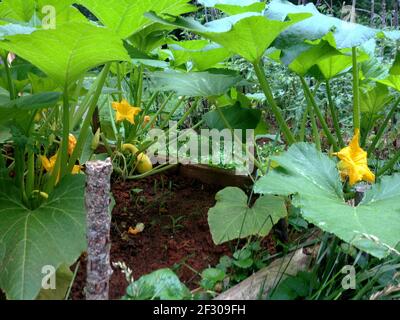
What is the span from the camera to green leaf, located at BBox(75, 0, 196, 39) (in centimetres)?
95

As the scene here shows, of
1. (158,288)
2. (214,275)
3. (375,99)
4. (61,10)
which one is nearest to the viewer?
(158,288)

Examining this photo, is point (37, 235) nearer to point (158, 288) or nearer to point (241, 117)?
point (158, 288)

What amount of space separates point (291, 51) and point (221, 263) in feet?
1.57

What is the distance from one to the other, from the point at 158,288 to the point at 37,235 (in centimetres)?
26

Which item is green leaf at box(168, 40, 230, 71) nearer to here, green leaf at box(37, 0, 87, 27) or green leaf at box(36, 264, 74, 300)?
green leaf at box(37, 0, 87, 27)

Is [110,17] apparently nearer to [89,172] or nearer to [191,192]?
[89,172]

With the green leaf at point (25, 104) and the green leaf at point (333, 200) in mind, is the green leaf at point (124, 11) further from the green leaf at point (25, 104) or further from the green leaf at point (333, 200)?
the green leaf at point (333, 200)

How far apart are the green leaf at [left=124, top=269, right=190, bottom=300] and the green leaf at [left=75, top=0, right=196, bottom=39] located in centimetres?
54

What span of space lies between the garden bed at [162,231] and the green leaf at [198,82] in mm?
352

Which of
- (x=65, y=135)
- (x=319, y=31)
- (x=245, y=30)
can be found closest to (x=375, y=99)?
(x=319, y=31)

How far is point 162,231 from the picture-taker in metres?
1.20

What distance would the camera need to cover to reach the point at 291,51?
0.96 metres

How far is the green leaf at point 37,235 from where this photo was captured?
0.80m
